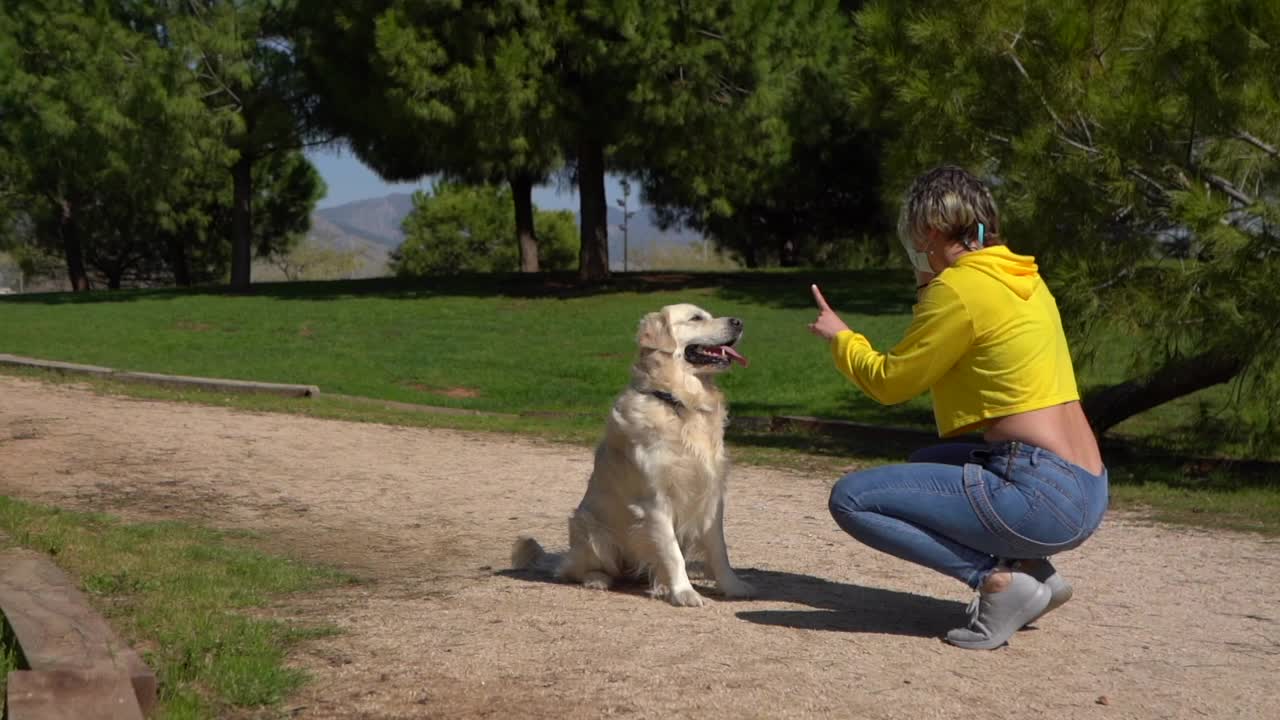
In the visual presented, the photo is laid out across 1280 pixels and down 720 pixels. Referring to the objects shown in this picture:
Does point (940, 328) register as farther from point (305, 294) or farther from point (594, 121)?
point (305, 294)

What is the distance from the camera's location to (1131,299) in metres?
9.99

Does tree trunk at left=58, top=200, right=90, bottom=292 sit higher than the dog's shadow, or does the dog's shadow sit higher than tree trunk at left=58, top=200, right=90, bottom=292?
tree trunk at left=58, top=200, right=90, bottom=292

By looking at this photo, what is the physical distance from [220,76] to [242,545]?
90.9 feet

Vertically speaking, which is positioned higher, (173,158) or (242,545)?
(173,158)

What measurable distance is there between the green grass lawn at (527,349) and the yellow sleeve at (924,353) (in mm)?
4686

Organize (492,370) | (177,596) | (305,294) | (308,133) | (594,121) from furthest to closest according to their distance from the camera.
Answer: (308,133) < (305,294) < (594,121) < (492,370) < (177,596)

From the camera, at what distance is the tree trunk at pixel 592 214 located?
2950 centimetres

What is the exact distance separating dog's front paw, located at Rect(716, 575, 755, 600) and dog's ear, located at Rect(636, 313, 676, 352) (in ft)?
3.36

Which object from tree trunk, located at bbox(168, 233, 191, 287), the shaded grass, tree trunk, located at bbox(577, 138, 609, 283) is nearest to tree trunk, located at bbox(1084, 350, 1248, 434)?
the shaded grass

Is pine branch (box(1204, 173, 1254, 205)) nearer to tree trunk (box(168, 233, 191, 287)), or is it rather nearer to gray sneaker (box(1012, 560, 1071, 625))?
gray sneaker (box(1012, 560, 1071, 625))

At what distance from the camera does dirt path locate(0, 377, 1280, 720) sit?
4309mm

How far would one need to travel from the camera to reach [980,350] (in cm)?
476

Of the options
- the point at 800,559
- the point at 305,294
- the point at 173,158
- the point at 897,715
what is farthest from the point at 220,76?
the point at 897,715

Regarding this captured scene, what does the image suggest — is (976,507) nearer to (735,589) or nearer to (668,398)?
(735,589)
